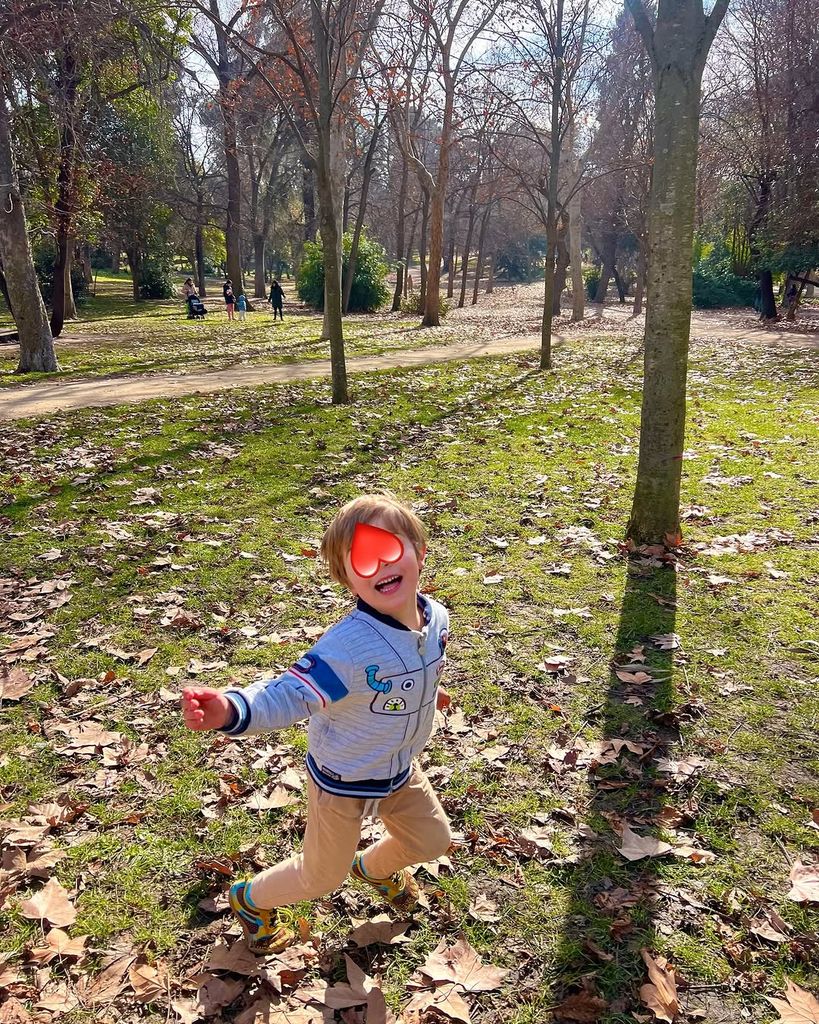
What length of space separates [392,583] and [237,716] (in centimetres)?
58

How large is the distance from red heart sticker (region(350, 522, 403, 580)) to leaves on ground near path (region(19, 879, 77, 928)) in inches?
70.1

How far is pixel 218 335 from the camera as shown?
72.1 feet

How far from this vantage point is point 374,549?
6.66 feet

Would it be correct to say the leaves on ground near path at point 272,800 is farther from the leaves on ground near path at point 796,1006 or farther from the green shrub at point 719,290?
the green shrub at point 719,290

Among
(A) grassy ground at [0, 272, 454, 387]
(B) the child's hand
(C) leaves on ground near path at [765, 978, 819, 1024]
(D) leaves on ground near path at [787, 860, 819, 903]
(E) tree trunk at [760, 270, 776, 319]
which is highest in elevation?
(E) tree trunk at [760, 270, 776, 319]

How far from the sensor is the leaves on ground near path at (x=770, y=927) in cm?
237

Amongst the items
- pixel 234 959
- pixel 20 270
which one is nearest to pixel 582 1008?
pixel 234 959

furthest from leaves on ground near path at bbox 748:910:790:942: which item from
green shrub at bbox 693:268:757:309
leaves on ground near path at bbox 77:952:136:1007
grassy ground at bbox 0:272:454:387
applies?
green shrub at bbox 693:268:757:309

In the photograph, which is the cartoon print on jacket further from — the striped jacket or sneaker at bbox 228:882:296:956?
sneaker at bbox 228:882:296:956

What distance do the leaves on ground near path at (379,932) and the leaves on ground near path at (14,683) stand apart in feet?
7.94

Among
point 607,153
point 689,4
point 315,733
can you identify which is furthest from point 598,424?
point 607,153

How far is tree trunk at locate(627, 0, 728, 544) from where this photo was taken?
14.8 ft

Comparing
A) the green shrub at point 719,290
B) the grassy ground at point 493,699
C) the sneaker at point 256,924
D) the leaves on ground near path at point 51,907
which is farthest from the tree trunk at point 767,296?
the leaves on ground near path at point 51,907

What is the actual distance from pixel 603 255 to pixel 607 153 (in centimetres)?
1032
